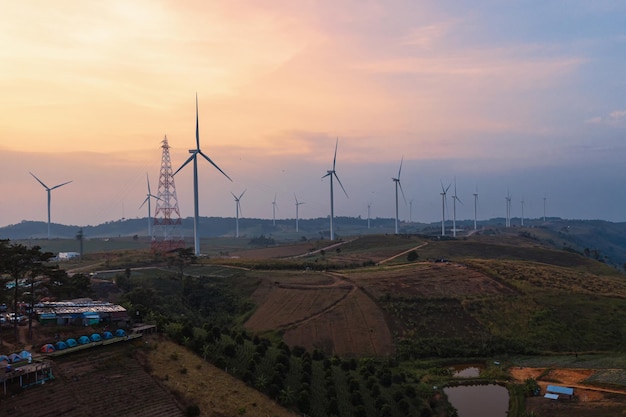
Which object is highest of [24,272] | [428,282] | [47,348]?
[24,272]

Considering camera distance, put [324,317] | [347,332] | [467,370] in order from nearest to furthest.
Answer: [467,370]
[347,332]
[324,317]

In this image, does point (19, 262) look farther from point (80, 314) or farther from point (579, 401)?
point (579, 401)

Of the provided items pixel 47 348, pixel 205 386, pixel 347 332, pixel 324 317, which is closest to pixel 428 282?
pixel 324 317

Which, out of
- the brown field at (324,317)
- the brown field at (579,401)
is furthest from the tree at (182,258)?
the brown field at (579,401)

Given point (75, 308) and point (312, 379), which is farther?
point (75, 308)

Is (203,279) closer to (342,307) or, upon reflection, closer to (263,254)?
(342,307)

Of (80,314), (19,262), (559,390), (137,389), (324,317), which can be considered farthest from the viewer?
(324,317)

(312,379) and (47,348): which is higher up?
(47,348)

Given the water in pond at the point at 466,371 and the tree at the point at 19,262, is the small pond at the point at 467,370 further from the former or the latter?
the tree at the point at 19,262
